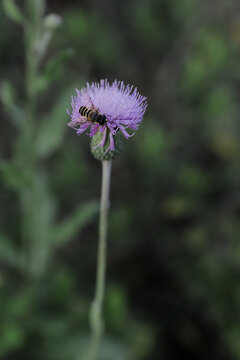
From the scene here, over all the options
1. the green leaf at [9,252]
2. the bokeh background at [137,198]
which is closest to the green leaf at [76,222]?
the bokeh background at [137,198]

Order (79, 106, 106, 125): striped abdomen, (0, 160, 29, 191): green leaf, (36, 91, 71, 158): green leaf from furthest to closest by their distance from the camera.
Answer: (36, 91, 71, 158): green leaf, (0, 160, 29, 191): green leaf, (79, 106, 106, 125): striped abdomen

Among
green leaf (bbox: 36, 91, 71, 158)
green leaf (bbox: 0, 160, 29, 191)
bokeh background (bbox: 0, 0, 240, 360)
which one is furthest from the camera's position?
bokeh background (bbox: 0, 0, 240, 360)

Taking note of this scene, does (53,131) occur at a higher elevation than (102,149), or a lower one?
higher

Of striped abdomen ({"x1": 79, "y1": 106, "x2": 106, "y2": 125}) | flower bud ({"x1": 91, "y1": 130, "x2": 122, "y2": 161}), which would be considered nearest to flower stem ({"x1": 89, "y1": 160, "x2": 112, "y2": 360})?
flower bud ({"x1": 91, "y1": 130, "x2": 122, "y2": 161})

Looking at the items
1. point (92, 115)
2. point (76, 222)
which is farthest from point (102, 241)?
point (76, 222)

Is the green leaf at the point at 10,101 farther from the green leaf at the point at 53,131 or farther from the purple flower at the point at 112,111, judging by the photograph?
the purple flower at the point at 112,111

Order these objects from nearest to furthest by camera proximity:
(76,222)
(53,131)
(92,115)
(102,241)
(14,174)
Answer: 1. (92,115)
2. (102,241)
3. (14,174)
4. (76,222)
5. (53,131)

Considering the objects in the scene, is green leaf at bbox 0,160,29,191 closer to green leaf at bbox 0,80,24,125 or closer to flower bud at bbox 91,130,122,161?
green leaf at bbox 0,80,24,125

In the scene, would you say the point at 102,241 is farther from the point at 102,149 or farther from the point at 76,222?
the point at 76,222
